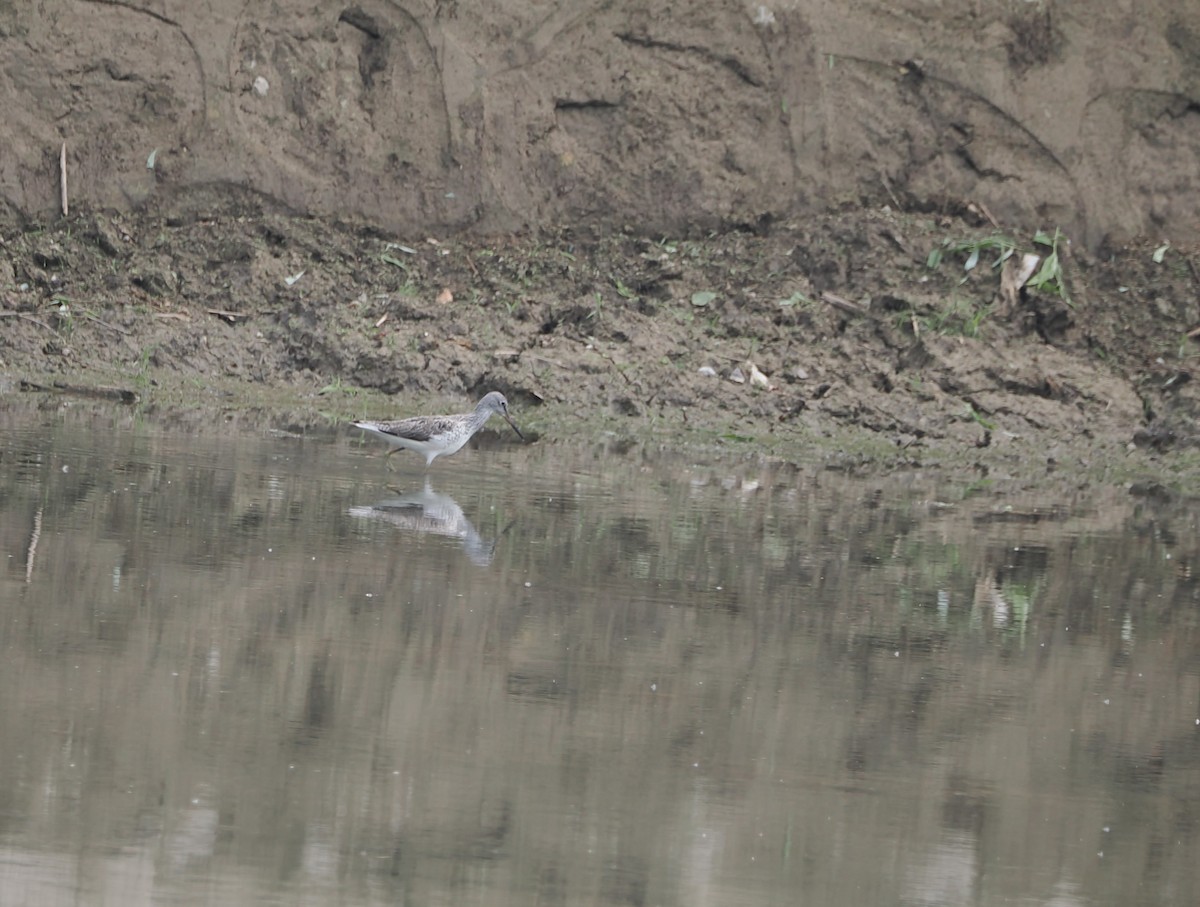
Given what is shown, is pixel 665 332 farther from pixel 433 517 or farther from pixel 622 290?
pixel 433 517

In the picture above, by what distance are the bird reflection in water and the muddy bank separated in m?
3.10

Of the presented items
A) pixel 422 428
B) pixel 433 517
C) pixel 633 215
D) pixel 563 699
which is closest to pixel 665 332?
pixel 633 215

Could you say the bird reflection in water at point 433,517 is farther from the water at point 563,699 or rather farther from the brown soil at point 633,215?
the brown soil at point 633,215

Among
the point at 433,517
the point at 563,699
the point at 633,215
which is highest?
the point at 633,215

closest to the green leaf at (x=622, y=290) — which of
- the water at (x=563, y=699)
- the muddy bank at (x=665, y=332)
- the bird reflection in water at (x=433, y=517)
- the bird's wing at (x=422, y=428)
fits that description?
the muddy bank at (x=665, y=332)

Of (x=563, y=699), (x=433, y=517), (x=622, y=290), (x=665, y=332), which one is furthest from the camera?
(x=622, y=290)

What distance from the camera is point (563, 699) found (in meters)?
6.25

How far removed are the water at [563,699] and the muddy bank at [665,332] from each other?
11.2 ft

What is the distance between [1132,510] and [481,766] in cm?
757

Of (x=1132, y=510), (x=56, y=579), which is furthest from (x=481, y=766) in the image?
(x=1132, y=510)

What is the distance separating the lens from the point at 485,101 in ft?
53.4

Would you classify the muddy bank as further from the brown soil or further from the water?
the water

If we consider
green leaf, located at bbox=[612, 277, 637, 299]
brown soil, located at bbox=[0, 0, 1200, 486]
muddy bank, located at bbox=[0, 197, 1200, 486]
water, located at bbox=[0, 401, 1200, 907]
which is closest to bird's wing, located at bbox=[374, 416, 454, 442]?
water, located at bbox=[0, 401, 1200, 907]

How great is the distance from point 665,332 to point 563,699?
9127 millimetres
